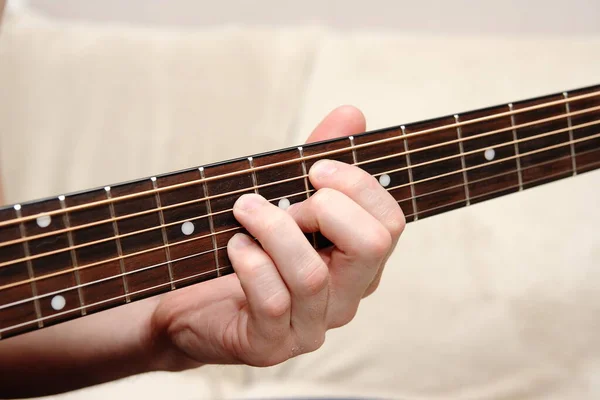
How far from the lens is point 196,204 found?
564mm

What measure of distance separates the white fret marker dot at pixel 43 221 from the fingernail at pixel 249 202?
0.55 ft

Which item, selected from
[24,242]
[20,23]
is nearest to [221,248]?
[24,242]

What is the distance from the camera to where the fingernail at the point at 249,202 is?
56 cm

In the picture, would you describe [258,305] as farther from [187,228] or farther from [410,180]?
[410,180]

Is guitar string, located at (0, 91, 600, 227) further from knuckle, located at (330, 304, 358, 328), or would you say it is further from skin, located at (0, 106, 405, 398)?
Result: knuckle, located at (330, 304, 358, 328)

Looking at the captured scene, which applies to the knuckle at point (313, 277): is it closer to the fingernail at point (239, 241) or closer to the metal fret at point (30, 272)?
the fingernail at point (239, 241)

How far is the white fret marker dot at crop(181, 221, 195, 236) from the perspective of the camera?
56 centimetres

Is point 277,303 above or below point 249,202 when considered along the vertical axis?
below

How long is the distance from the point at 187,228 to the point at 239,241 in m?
0.05

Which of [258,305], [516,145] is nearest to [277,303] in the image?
[258,305]

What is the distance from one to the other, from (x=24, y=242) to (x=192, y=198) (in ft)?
0.50

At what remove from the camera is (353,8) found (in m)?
1.38

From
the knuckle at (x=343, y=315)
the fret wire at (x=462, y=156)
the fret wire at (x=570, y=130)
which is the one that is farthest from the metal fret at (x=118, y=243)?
the fret wire at (x=570, y=130)

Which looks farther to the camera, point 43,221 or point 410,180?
point 410,180
